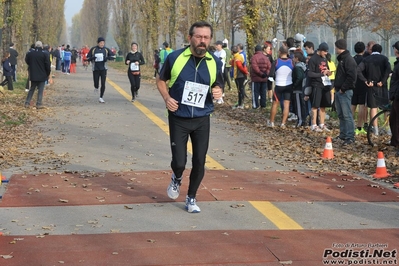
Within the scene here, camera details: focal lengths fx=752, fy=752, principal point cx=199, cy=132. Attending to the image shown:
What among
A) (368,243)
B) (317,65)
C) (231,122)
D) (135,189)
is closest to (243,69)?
(231,122)

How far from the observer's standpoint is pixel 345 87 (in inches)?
566

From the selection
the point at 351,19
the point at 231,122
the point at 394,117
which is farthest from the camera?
the point at 351,19

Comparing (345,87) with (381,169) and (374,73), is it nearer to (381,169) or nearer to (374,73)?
(374,73)

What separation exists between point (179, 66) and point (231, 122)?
10.5 meters

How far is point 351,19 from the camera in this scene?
52.2m

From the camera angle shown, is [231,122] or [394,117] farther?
[231,122]

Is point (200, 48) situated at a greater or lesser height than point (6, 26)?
greater

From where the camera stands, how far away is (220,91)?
8.33 meters

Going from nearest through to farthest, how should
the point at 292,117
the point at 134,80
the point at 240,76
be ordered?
the point at 292,117 < the point at 240,76 < the point at 134,80

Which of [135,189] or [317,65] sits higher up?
[317,65]

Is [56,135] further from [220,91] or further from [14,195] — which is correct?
[220,91]

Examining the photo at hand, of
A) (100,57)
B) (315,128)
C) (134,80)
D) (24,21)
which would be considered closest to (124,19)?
(24,21)

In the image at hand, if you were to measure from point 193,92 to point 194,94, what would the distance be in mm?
24

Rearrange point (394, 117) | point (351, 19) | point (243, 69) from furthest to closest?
point (351, 19), point (243, 69), point (394, 117)
